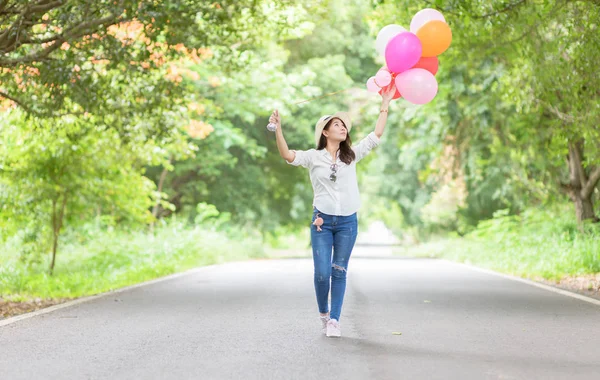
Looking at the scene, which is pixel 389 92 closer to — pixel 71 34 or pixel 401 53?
pixel 401 53

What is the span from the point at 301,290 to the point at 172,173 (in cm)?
1715

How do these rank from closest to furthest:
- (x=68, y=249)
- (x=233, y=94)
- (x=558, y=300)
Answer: (x=558, y=300) → (x=68, y=249) → (x=233, y=94)

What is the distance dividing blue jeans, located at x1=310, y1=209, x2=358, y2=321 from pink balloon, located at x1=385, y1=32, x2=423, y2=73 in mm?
1623

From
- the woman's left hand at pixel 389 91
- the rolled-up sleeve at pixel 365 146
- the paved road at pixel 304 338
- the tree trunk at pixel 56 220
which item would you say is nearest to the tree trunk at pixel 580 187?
the paved road at pixel 304 338

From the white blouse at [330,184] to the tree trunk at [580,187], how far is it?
13199mm

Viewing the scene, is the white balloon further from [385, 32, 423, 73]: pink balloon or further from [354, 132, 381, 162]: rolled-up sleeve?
[354, 132, 381, 162]: rolled-up sleeve

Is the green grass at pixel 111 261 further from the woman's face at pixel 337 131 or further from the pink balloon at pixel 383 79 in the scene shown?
the pink balloon at pixel 383 79

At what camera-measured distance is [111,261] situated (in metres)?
19.1

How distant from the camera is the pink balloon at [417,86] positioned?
8.20 m

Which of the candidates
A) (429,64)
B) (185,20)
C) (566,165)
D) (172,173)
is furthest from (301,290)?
(172,173)

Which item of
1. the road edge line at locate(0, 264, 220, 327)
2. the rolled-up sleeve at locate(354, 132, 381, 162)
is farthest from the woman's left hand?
the road edge line at locate(0, 264, 220, 327)

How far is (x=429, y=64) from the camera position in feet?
29.0

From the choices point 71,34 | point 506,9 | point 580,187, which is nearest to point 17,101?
point 71,34

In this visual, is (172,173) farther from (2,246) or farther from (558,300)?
(558,300)
